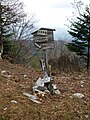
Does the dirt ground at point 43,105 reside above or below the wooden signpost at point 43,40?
below

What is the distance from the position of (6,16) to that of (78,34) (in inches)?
368

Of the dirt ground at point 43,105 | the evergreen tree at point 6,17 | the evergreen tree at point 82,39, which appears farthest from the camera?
the evergreen tree at point 82,39

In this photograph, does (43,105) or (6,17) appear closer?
(43,105)

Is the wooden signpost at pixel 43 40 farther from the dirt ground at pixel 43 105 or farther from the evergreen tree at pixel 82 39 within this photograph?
the evergreen tree at pixel 82 39

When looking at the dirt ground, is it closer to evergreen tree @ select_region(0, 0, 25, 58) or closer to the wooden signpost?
the wooden signpost

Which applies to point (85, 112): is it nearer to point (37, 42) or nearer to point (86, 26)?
point (37, 42)

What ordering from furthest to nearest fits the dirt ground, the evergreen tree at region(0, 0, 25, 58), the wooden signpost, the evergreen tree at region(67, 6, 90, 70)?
the evergreen tree at region(67, 6, 90, 70) < the evergreen tree at region(0, 0, 25, 58) < the wooden signpost < the dirt ground

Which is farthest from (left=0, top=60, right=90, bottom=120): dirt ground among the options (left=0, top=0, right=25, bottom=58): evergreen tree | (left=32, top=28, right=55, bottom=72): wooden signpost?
(left=0, top=0, right=25, bottom=58): evergreen tree

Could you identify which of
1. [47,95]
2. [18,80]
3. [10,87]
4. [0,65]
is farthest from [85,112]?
[0,65]

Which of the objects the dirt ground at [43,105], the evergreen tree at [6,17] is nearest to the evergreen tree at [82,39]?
the evergreen tree at [6,17]

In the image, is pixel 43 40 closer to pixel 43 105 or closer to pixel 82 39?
pixel 43 105

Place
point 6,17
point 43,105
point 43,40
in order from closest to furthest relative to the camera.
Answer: point 43,105, point 43,40, point 6,17

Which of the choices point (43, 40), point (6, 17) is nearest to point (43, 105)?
point (43, 40)

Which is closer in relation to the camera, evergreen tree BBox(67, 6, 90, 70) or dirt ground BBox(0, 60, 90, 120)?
dirt ground BBox(0, 60, 90, 120)
